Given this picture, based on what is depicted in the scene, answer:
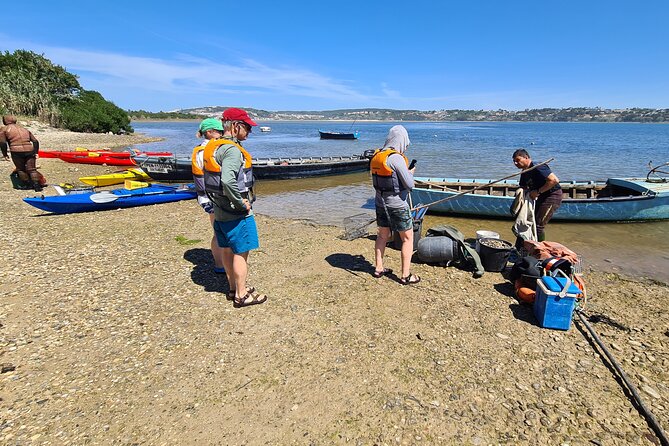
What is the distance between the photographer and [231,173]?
3.83 m

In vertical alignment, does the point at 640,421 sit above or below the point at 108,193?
below

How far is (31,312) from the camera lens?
452cm

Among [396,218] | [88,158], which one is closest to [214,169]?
[396,218]

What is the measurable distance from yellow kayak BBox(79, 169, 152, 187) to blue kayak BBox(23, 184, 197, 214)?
390cm

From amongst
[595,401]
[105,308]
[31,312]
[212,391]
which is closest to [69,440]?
[212,391]

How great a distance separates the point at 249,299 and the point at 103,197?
27.1ft

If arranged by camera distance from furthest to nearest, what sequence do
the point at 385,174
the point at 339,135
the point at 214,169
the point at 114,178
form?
the point at 339,135, the point at 114,178, the point at 385,174, the point at 214,169

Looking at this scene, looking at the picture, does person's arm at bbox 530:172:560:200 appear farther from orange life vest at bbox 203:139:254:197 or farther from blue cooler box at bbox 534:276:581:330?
orange life vest at bbox 203:139:254:197

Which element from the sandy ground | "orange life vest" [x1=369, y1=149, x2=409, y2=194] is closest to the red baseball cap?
"orange life vest" [x1=369, y1=149, x2=409, y2=194]

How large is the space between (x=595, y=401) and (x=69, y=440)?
15.5ft

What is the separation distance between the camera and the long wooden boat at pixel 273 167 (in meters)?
17.2

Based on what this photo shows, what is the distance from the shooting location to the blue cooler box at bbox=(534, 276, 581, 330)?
4.31 metres

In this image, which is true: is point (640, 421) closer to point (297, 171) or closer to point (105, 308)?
point (105, 308)

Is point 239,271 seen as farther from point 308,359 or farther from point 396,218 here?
point 396,218
